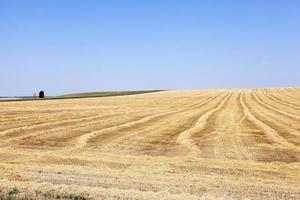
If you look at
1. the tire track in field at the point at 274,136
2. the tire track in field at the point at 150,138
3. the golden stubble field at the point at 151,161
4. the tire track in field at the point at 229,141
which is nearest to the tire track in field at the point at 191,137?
the golden stubble field at the point at 151,161

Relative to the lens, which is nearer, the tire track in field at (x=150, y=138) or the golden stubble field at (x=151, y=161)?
the golden stubble field at (x=151, y=161)

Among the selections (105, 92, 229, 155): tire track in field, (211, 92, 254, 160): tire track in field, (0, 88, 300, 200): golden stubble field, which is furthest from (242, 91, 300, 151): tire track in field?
(105, 92, 229, 155): tire track in field

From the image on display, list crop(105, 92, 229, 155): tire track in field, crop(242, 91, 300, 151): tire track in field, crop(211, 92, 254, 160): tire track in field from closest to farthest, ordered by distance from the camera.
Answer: crop(211, 92, 254, 160): tire track in field
crop(105, 92, 229, 155): tire track in field
crop(242, 91, 300, 151): tire track in field

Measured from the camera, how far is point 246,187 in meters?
8.88

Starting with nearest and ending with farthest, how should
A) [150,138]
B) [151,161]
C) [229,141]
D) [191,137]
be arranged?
1. [151,161]
2. [229,141]
3. [150,138]
4. [191,137]

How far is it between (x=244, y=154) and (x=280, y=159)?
3.37 feet

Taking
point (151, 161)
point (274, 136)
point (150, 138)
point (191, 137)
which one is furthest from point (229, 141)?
point (151, 161)

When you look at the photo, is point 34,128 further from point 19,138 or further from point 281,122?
point 281,122

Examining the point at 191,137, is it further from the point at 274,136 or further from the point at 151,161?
the point at 151,161

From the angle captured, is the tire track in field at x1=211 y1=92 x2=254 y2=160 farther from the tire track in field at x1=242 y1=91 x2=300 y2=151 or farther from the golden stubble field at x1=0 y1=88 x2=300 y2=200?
the tire track in field at x1=242 y1=91 x2=300 y2=151

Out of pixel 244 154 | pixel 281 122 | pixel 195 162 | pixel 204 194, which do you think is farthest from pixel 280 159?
pixel 281 122

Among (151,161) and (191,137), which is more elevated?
(191,137)

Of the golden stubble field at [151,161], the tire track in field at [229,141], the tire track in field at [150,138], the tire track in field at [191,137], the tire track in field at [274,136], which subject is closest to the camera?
the golden stubble field at [151,161]

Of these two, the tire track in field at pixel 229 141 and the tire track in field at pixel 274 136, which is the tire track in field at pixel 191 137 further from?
the tire track in field at pixel 274 136
